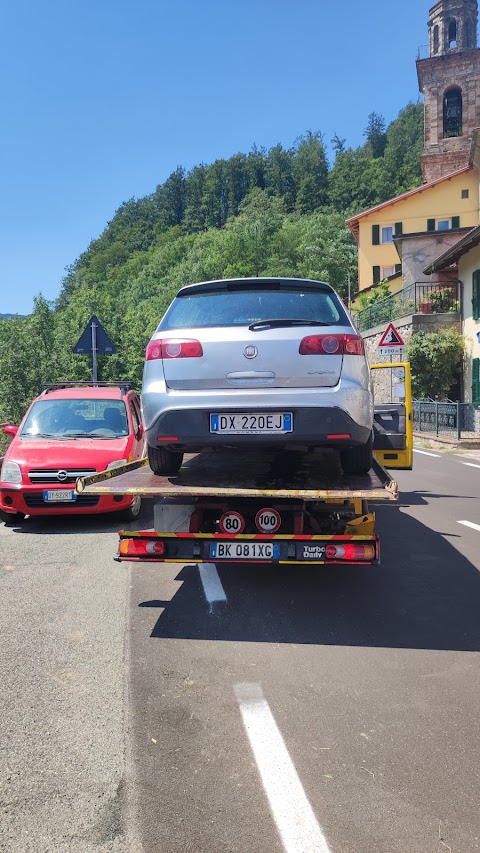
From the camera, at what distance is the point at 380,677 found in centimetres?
356

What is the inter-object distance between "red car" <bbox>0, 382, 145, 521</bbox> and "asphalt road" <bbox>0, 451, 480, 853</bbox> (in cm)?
157

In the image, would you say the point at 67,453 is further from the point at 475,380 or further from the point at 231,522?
the point at 475,380

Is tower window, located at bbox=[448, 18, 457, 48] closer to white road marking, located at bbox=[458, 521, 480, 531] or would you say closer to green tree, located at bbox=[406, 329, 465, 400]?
green tree, located at bbox=[406, 329, 465, 400]

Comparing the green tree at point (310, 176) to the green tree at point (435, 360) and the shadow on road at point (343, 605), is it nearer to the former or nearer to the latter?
the green tree at point (435, 360)

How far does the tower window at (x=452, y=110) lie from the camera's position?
50.8 meters

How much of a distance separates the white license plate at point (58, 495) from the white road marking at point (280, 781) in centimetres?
434

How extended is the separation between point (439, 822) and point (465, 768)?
0.39m

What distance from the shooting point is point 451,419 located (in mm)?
20953

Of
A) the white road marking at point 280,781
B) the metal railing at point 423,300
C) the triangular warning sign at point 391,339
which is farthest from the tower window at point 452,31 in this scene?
the white road marking at point 280,781

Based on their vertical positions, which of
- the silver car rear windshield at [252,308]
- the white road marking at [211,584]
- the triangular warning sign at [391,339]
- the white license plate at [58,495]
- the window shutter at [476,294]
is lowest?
the white road marking at [211,584]

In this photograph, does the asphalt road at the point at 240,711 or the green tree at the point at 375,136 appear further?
the green tree at the point at 375,136

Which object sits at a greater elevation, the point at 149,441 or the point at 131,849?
the point at 149,441

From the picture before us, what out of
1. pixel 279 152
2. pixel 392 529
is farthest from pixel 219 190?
pixel 392 529

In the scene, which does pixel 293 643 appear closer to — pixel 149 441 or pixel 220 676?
pixel 220 676
